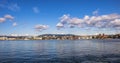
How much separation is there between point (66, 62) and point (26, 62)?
8.68 m

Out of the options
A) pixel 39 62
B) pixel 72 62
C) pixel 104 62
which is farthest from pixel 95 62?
pixel 39 62

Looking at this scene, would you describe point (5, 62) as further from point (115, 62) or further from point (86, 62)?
point (115, 62)

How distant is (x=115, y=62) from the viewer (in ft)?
135

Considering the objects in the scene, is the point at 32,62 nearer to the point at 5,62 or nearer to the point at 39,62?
the point at 39,62

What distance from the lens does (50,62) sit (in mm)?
42469

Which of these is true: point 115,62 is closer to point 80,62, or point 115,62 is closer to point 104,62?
point 104,62

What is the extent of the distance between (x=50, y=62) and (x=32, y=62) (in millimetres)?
3967

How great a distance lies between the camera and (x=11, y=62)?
141 ft

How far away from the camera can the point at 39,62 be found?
4272 centimetres

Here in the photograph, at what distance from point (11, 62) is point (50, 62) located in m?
8.59

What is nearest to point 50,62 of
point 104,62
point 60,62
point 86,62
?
point 60,62

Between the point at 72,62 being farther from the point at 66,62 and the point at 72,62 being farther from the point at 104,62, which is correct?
the point at 104,62

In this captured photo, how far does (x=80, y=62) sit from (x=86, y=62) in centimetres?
126

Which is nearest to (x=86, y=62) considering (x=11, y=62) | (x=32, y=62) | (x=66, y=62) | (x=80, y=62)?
(x=80, y=62)
